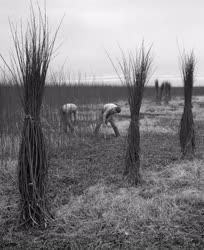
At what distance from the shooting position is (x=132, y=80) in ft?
11.1

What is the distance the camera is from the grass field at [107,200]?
7.34 ft

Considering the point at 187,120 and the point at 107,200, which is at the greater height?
the point at 187,120

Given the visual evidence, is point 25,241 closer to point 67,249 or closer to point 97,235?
point 67,249

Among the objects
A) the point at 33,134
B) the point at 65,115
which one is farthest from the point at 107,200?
the point at 65,115

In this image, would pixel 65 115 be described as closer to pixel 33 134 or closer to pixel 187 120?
pixel 187 120

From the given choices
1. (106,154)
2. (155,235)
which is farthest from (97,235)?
(106,154)

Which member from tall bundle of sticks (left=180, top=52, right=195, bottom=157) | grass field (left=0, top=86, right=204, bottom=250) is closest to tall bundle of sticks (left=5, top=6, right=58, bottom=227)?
grass field (left=0, top=86, right=204, bottom=250)

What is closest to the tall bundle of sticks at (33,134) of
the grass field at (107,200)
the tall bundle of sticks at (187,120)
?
the grass field at (107,200)

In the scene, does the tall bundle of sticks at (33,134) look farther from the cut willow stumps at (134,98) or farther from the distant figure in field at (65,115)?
the distant figure in field at (65,115)

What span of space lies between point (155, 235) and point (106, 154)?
267cm

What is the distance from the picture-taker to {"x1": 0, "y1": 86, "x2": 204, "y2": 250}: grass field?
2.24m

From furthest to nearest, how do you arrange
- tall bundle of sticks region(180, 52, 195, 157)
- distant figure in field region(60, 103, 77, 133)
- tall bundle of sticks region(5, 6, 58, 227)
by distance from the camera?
distant figure in field region(60, 103, 77, 133) < tall bundle of sticks region(180, 52, 195, 157) < tall bundle of sticks region(5, 6, 58, 227)

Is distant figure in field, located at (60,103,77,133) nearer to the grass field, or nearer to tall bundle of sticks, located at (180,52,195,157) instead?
the grass field

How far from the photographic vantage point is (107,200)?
2.88 meters
